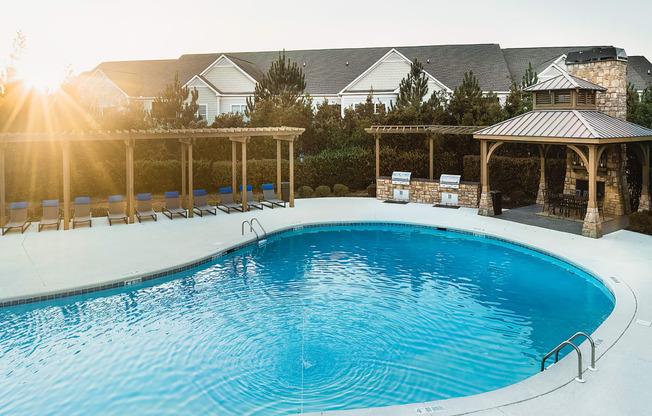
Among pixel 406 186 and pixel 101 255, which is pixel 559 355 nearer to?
pixel 101 255

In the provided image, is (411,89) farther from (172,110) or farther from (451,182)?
(172,110)

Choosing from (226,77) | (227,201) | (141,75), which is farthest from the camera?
(141,75)

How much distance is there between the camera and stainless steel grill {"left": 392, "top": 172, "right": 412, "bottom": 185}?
22.6m

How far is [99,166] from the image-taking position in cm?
2286

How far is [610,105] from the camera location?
18.9m

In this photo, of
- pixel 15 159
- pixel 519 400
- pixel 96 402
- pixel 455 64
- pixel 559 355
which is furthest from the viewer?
pixel 455 64

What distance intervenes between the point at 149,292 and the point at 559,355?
26.2 ft

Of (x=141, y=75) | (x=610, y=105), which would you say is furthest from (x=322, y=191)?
(x=141, y=75)

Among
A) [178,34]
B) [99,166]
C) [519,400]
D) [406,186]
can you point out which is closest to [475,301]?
[519,400]

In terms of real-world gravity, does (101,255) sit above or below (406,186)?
below

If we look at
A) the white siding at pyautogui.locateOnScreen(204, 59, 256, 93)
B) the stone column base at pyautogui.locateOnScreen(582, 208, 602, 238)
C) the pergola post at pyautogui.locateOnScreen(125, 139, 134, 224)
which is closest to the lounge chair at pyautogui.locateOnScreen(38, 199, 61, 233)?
the pergola post at pyautogui.locateOnScreen(125, 139, 134, 224)

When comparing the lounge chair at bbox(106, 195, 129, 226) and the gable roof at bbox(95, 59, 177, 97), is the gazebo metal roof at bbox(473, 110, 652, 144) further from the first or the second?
the gable roof at bbox(95, 59, 177, 97)

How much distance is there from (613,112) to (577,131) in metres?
4.29

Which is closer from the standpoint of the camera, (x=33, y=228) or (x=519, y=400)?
(x=519, y=400)
